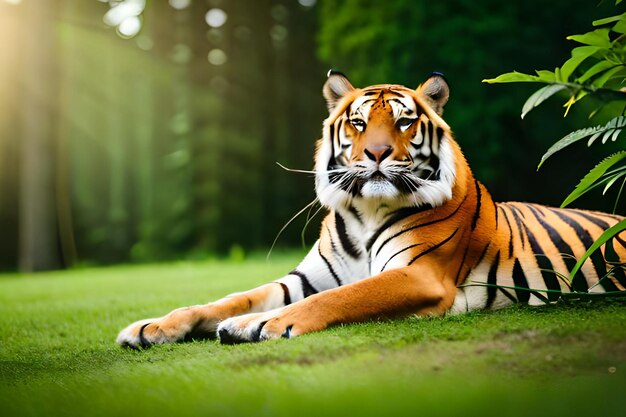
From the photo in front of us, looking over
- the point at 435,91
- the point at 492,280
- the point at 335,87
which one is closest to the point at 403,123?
the point at 435,91

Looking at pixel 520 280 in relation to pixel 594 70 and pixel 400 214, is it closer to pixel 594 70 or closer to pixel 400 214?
Answer: pixel 400 214

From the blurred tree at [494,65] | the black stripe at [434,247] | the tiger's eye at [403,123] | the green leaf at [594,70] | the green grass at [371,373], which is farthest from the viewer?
the blurred tree at [494,65]

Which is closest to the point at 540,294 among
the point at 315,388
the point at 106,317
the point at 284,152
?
the point at 315,388

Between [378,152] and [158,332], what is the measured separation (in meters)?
1.05

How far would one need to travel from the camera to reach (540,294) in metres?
2.71

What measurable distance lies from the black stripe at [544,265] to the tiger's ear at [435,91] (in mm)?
686

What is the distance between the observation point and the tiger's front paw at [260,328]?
225 centimetres

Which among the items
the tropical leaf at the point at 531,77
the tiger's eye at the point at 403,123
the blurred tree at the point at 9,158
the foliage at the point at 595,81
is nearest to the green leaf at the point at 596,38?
the foliage at the point at 595,81

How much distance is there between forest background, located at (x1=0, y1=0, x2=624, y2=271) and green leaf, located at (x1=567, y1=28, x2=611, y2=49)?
4753mm

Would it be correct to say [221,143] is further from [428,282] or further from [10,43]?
[428,282]

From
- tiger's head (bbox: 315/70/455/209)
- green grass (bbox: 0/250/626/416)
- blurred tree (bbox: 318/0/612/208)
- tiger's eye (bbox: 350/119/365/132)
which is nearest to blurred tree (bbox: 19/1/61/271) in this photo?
blurred tree (bbox: 318/0/612/208)

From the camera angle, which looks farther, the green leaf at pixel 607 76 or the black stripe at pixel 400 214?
the black stripe at pixel 400 214

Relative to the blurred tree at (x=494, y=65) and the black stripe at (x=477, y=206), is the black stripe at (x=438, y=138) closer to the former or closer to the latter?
the black stripe at (x=477, y=206)

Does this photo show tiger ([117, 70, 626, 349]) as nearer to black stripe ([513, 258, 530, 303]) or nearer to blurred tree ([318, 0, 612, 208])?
black stripe ([513, 258, 530, 303])
